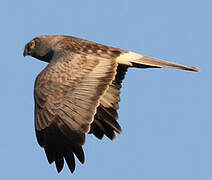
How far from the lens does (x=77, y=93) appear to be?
11703mm

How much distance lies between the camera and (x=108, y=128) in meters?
13.1

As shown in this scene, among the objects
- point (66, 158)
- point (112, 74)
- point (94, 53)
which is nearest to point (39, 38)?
point (94, 53)

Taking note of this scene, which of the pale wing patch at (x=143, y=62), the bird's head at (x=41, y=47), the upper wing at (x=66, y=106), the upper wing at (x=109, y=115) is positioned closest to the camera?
the upper wing at (x=66, y=106)

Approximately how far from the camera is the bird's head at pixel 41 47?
14.6 m

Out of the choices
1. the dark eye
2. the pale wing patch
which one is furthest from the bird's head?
the pale wing patch

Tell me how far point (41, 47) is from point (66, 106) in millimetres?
3575

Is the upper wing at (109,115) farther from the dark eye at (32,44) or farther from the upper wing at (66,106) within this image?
the dark eye at (32,44)

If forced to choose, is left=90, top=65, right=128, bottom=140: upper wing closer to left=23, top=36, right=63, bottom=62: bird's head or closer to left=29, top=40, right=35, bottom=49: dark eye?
left=23, top=36, right=63, bottom=62: bird's head

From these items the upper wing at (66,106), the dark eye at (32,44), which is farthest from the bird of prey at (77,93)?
the dark eye at (32,44)

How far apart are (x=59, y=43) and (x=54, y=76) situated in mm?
2041

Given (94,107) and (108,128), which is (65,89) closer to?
(94,107)

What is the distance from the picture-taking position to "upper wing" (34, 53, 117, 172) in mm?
11250

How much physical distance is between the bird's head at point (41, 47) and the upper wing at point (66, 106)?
85.0 inches

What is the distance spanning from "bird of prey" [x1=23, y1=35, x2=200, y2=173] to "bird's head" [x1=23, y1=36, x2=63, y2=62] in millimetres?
249
